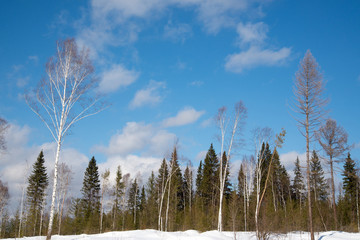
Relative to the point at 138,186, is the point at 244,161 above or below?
above

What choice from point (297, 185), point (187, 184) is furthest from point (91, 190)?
point (297, 185)

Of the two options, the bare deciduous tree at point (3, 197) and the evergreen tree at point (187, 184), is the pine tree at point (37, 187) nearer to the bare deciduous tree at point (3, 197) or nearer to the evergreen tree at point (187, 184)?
the bare deciduous tree at point (3, 197)

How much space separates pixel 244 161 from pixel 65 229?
2232 centimetres

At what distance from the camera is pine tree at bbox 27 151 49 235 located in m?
36.2

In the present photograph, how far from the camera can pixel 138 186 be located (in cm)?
4953

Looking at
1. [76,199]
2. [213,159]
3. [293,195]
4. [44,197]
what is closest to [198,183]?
[213,159]

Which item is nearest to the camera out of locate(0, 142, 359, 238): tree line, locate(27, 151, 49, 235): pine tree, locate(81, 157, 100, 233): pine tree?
locate(0, 142, 359, 238): tree line

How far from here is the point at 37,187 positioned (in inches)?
1499

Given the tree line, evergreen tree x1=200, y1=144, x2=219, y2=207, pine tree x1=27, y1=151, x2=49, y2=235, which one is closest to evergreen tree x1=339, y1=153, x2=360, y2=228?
the tree line

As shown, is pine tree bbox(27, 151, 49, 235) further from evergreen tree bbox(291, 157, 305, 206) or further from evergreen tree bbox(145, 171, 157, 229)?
evergreen tree bbox(291, 157, 305, 206)

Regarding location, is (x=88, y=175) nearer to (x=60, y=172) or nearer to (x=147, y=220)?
(x=60, y=172)

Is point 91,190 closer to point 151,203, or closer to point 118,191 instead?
point 118,191

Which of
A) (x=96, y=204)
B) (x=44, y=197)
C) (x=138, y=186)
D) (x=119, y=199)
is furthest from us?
(x=138, y=186)

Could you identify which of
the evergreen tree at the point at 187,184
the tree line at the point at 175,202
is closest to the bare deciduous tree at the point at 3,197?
the tree line at the point at 175,202
